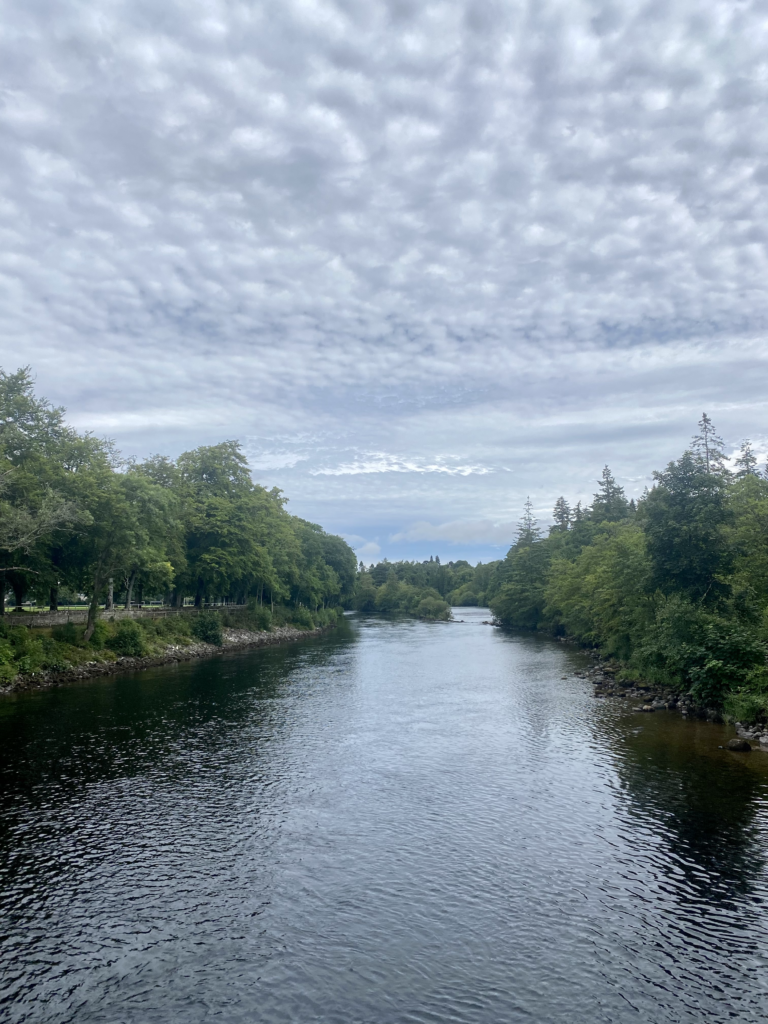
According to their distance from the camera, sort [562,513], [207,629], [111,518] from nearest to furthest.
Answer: [111,518] < [207,629] < [562,513]

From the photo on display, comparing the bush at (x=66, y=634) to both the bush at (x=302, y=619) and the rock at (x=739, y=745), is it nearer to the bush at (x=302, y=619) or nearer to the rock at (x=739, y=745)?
the rock at (x=739, y=745)

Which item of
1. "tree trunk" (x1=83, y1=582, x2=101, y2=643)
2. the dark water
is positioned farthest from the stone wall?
the dark water

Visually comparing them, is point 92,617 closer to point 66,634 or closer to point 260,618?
point 66,634

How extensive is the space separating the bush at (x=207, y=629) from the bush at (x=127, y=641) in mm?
12630

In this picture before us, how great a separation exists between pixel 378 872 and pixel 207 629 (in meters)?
57.7

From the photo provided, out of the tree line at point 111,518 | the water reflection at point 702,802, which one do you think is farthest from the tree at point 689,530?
the tree line at point 111,518

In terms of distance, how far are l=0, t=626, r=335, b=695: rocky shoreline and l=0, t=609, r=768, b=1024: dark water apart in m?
9.22

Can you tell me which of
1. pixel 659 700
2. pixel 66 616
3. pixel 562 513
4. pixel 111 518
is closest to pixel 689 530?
pixel 659 700

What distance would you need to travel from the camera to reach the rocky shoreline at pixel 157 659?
4309cm

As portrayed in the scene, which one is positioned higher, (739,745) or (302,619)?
(302,619)

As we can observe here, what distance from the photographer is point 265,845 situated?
18766mm

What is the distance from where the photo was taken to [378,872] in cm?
1706

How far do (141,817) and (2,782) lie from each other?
689 cm

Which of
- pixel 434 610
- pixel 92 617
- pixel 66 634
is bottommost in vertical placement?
pixel 434 610
